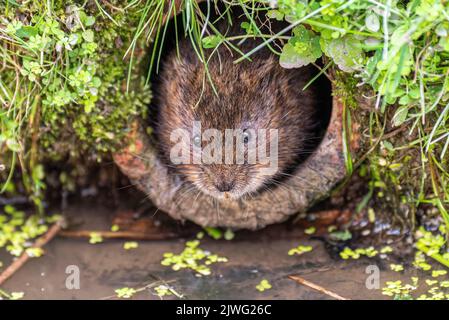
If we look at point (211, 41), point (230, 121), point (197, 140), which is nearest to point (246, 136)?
point (230, 121)

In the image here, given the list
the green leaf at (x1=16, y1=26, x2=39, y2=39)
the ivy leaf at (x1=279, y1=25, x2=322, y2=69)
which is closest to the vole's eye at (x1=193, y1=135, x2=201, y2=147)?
the ivy leaf at (x1=279, y1=25, x2=322, y2=69)

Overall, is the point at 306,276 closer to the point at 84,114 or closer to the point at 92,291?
the point at 92,291

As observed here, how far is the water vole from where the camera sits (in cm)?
310

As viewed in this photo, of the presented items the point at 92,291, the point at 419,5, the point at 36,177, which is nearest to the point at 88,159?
the point at 36,177

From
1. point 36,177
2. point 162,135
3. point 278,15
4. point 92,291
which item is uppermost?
point 278,15

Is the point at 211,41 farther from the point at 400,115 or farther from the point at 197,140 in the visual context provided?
the point at 400,115

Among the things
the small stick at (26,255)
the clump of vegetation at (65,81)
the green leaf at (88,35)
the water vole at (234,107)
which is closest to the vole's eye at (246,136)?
the water vole at (234,107)

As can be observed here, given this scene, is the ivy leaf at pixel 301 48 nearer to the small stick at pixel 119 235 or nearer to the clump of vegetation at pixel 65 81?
the clump of vegetation at pixel 65 81

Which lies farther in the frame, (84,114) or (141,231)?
(141,231)

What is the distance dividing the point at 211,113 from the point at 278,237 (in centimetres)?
91

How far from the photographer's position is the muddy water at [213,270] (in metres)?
3.12

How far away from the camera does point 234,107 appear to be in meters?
3.11

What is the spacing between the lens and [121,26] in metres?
3.12

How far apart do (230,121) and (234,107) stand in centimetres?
8
